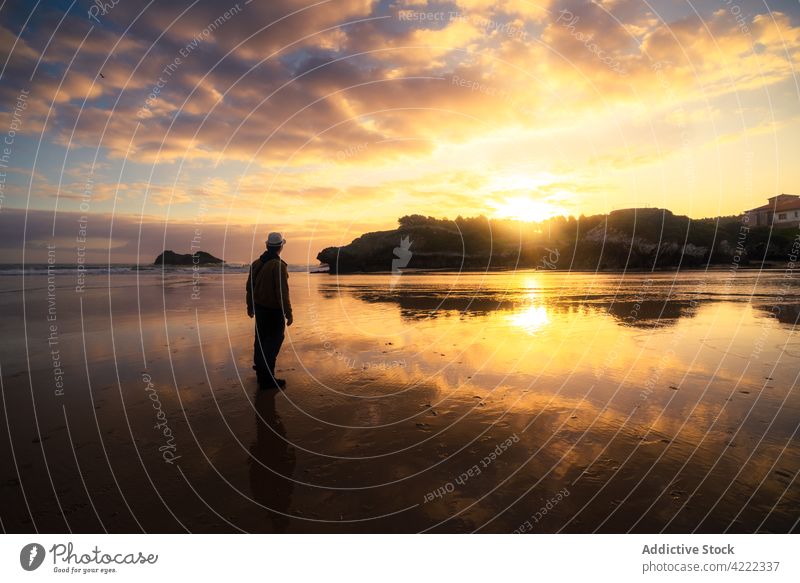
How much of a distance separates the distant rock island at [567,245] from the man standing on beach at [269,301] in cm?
6319

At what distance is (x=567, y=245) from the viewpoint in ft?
263

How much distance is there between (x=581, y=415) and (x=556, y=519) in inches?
112

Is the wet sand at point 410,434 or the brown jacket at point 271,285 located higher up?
the brown jacket at point 271,285

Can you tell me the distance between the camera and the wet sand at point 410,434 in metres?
4.11

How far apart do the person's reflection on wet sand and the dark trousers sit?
2017 millimetres

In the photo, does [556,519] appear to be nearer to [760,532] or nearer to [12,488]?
[760,532]

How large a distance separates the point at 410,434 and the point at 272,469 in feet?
6.72

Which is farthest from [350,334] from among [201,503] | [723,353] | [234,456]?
[723,353]

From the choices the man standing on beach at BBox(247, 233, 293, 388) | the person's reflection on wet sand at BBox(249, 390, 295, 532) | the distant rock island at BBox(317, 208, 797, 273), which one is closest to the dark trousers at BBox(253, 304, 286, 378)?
the man standing on beach at BBox(247, 233, 293, 388)

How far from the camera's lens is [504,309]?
19031 mm

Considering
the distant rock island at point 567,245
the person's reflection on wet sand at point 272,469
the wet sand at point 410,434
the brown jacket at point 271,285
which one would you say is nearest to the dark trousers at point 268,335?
the brown jacket at point 271,285

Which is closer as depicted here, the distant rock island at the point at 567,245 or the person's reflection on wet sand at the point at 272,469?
the person's reflection on wet sand at the point at 272,469

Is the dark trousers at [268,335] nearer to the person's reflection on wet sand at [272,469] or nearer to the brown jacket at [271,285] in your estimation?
the brown jacket at [271,285]

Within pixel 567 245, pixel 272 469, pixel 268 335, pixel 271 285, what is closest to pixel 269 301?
pixel 271 285
